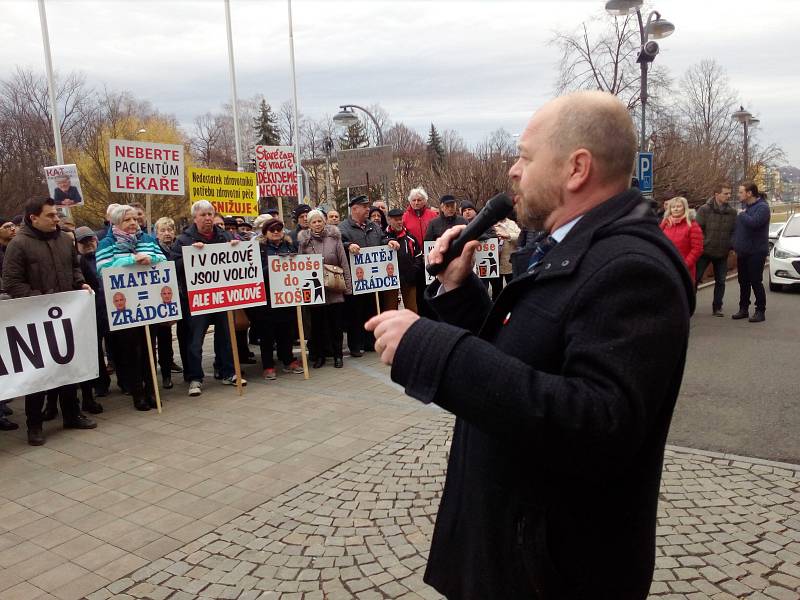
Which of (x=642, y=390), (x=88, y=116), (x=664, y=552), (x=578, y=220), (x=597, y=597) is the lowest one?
(x=664, y=552)

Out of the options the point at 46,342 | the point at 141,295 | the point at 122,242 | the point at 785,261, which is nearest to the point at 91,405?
the point at 46,342

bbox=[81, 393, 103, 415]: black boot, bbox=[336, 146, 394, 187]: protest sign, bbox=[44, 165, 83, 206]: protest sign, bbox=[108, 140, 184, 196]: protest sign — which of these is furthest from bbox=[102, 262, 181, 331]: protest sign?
bbox=[336, 146, 394, 187]: protest sign

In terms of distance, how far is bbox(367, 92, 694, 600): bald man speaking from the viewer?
4.09 ft

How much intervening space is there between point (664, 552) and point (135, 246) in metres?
5.96

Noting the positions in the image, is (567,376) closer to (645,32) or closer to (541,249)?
(541,249)

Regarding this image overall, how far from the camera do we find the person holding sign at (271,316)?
8.05 meters

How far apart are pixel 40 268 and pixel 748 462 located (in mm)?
6466

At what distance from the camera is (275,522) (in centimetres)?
403

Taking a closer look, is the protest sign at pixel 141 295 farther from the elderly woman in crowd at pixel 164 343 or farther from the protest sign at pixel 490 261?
the protest sign at pixel 490 261

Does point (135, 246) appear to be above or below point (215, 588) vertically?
above

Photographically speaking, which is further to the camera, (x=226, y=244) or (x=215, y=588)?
(x=226, y=244)

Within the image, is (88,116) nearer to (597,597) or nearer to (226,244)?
(226,244)

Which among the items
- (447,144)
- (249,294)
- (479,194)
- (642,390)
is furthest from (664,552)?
(447,144)

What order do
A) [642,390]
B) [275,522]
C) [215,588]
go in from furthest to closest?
1. [275,522]
2. [215,588]
3. [642,390]
